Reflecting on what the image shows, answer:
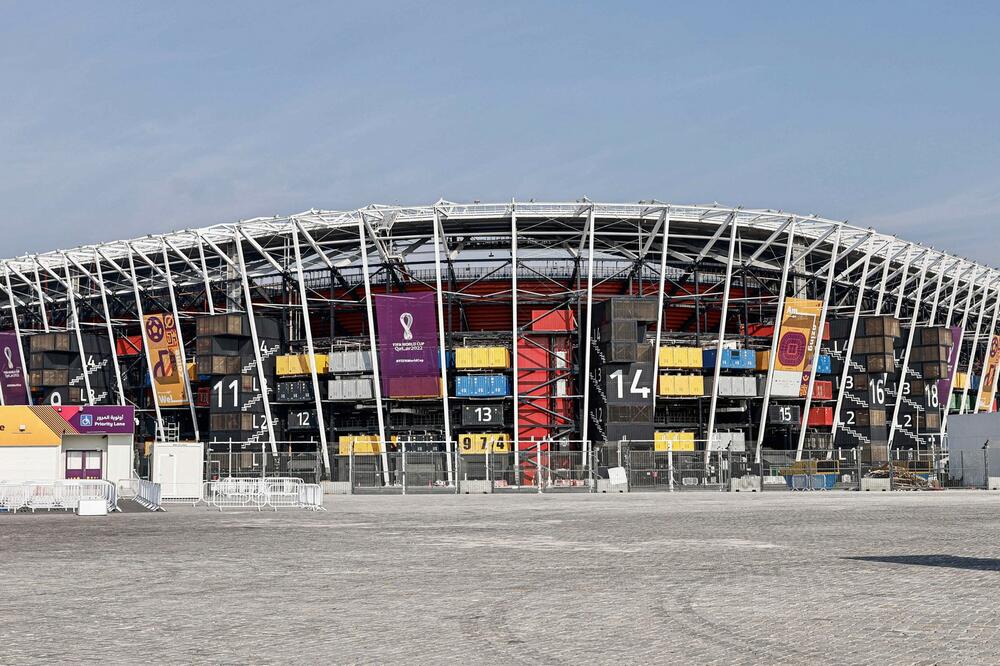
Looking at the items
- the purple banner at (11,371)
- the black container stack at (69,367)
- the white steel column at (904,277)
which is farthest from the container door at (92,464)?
the white steel column at (904,277)

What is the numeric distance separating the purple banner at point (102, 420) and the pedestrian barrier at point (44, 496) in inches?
593

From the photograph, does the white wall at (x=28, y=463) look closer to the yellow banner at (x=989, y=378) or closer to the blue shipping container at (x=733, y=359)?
the blue shipping container at (x=733, y=359)

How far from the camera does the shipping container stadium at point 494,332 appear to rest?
8394cm

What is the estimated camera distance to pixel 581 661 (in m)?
10.1

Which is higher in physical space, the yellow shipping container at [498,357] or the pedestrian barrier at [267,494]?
the yellow shipping container at [498,357]

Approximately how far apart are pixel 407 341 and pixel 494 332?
7.63 meters

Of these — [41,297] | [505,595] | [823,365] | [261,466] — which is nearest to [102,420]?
[261,466]

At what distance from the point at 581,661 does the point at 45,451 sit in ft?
161

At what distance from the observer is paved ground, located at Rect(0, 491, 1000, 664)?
10.8 meters

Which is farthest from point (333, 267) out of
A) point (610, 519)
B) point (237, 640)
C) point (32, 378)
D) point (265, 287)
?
point (237, 640)

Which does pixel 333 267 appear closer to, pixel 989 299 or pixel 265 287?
pixel 265 287

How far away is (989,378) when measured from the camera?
365 feet

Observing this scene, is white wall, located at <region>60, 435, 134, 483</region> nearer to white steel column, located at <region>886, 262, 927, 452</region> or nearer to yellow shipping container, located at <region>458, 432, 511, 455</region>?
yellow shipping container, located at <region>458, 432, 511, 455</region>

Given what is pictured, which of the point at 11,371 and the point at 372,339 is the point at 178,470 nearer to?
the point at 372,339
